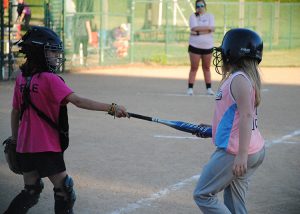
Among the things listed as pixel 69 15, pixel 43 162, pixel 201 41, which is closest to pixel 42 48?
pixel 43 162

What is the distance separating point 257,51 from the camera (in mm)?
4711

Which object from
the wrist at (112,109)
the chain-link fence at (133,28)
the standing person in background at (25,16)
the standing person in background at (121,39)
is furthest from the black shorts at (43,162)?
the standing person in background at (121,39)

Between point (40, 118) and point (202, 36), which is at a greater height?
point (202, 36)

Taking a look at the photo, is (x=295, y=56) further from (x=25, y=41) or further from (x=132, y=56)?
(x=25, y=41)

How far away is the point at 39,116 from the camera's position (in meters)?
5.05

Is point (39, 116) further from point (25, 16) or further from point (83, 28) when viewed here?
point (83, 28)

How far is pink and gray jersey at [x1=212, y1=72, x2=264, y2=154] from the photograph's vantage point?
15.1 feet

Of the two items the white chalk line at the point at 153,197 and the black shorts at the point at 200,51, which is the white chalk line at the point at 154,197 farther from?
the black shorts at the point at 200,51

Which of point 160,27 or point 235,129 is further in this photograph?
point 160,27

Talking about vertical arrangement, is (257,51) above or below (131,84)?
above

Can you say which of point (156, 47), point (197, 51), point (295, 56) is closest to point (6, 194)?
point (197, 51)

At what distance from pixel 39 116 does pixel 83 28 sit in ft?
61.1

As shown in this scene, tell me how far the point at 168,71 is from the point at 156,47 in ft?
20.7

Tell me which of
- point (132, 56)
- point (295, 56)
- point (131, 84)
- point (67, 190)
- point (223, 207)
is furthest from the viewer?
point (295, 56)
